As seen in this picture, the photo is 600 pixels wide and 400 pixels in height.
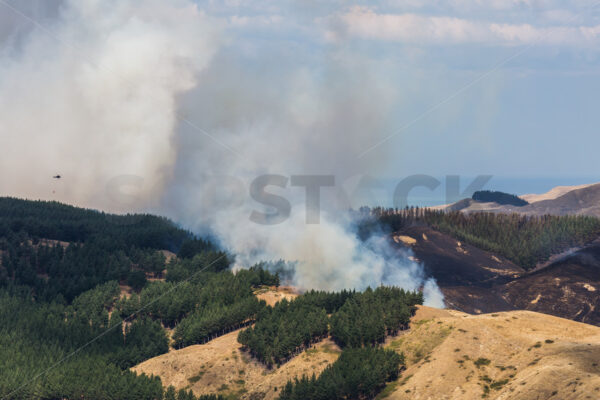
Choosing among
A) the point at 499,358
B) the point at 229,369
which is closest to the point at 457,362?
the point at 499,358

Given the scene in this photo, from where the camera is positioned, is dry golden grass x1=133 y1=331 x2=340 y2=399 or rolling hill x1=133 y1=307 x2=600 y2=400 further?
dry golden grass x1=133 y1=331 x2=340 y2=399

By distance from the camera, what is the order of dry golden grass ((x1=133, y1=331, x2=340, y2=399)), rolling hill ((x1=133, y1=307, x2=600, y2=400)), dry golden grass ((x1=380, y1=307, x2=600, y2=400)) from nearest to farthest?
dry golden grass ((x1=380, y1=307, x2=600, y2=400)) → rolling hill ((x1=133, y1=307, x2=600, y2=400)) → dry golden grass ((x1=133, y1=331, x2=340, y2=399))

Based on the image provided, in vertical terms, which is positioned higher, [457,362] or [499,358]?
[499,358]

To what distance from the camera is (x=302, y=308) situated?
17662 cm

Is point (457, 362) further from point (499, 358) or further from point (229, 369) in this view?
point (229, 369)

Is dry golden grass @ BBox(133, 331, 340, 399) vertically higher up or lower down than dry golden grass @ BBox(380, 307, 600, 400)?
lower down

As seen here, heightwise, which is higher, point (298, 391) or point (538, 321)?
point (538, 321)

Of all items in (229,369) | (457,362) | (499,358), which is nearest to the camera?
(499,358)

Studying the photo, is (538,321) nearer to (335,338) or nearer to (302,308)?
(335,338)

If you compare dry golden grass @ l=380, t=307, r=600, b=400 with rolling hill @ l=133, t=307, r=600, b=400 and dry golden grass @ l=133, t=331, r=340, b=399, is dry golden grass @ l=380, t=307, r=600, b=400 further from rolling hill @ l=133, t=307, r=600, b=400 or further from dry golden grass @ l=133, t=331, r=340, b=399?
dry golden grass @ l=133, t=331, r=340, b=399

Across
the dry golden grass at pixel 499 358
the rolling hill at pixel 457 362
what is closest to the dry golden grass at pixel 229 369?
the rolling hill at pixel 457 362

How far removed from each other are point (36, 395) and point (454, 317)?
8668 centimetres

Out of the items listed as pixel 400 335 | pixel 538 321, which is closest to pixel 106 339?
pixel 400 335

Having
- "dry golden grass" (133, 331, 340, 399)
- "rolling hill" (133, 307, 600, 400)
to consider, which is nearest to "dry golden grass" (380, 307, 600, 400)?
"rolling hill" (133, 307, 600, 400)
